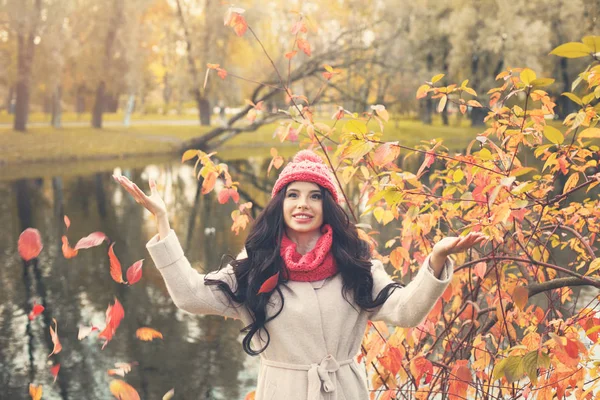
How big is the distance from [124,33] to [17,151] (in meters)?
6.19

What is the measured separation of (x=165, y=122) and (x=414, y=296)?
112ft

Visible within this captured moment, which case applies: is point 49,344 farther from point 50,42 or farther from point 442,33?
point 442,33

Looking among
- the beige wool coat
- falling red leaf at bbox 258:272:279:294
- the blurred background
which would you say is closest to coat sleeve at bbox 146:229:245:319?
the beige wool coat

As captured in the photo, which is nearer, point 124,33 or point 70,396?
point 70,396

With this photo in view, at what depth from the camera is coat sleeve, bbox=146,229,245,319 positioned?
2.13 m

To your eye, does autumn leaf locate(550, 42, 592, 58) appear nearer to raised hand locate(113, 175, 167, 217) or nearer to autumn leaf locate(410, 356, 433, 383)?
raised hand locate(113, 175, 167, 217)

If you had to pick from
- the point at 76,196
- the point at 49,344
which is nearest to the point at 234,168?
the point at 76,196

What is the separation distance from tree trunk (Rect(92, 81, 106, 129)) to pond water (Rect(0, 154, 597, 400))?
15189 mm

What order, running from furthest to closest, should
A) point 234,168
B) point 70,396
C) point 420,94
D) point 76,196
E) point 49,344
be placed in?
point 234,168, point 76,196, point 49,344, point 70,396, point 420,94

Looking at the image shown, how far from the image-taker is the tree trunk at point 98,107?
2878 centimetres

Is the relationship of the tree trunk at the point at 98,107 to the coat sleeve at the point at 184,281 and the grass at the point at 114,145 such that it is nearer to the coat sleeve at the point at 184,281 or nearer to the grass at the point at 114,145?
the grass at the point at 114,145

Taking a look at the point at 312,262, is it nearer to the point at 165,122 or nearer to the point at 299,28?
the point at 299,28

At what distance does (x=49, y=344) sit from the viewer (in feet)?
22.4

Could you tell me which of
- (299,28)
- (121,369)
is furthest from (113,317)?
(121,369)
